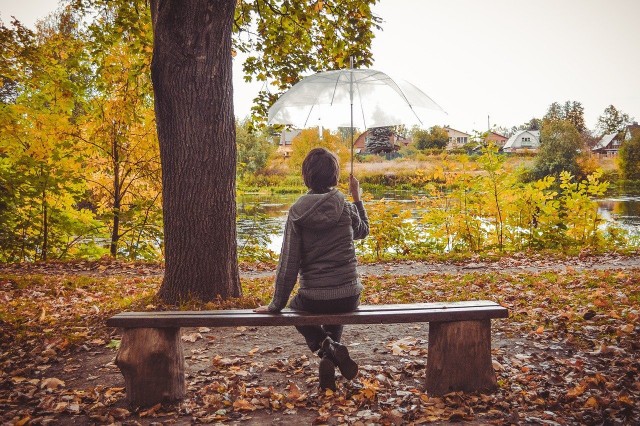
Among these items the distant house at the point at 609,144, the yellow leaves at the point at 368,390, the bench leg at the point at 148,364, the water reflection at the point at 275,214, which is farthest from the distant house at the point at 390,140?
the distant house at the point at 609,144

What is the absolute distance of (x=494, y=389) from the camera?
3.37 metres

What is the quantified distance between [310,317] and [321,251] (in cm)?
43

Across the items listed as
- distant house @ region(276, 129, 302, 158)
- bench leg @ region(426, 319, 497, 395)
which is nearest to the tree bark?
distant house @ region(276, 129, 302, 158)

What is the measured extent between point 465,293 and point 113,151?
8506 millimetres

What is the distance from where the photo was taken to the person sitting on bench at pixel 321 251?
3.13 metres

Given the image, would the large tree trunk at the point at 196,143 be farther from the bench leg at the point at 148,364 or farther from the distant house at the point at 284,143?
the distant house at the point at 284,143

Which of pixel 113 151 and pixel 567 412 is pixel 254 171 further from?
pixel 567 412

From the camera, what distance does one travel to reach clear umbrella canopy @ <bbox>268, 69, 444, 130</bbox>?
3.89m

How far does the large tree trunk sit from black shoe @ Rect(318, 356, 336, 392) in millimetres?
2013

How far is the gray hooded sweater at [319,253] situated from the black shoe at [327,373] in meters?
0.48

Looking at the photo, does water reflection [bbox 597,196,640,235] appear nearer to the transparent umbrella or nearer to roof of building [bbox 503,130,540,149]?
the transparent umbrella

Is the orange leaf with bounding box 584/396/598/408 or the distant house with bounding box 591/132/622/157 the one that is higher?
the distant house with bounding box 591/132/622/157

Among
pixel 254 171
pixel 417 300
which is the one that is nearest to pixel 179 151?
pixel 417 300

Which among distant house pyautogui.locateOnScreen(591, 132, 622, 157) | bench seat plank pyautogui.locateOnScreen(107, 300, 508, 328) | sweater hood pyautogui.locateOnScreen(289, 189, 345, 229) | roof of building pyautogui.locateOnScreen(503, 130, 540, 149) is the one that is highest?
roof of building pyautogui.locateOnScreen(503, 130, 540, 149)
